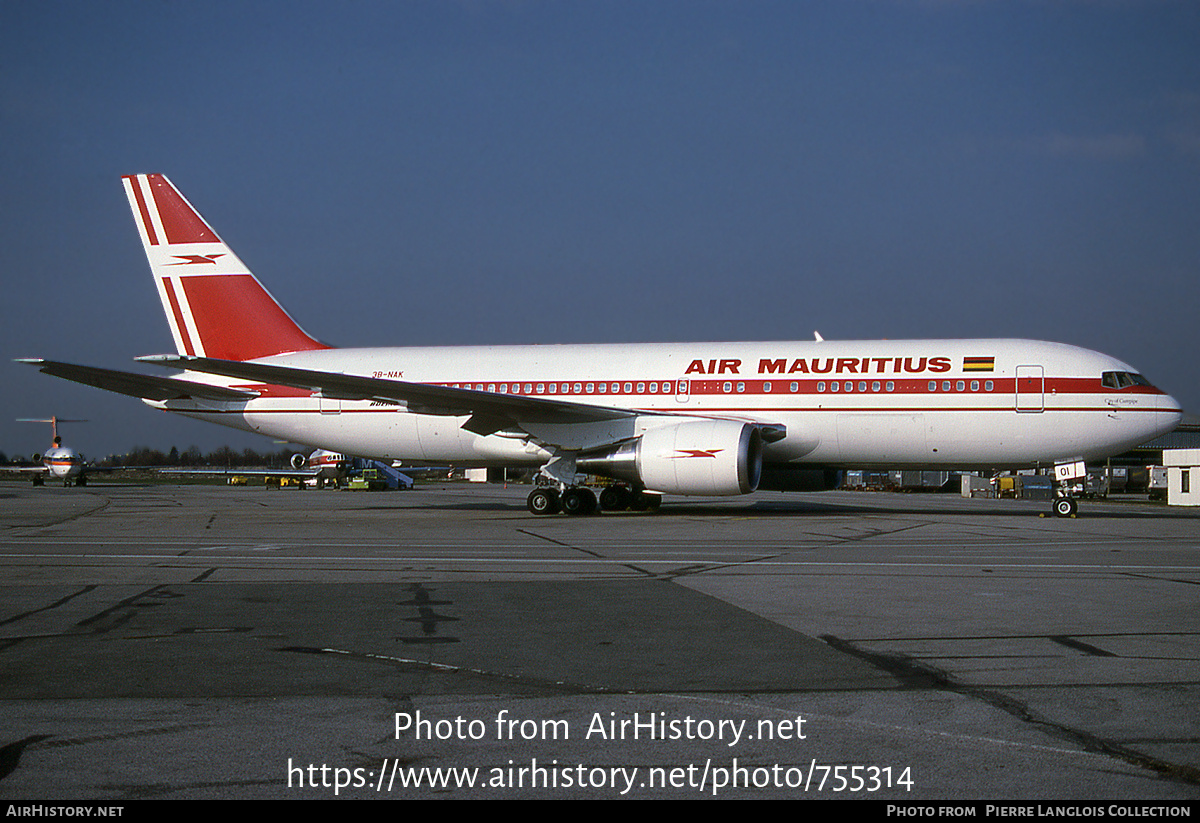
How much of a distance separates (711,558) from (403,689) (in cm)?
724

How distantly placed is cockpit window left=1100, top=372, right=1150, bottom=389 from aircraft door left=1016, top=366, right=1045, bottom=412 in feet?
3.99

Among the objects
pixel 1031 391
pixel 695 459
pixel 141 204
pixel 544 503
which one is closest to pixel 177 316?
pixel 141 204

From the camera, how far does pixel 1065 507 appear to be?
68.5ft

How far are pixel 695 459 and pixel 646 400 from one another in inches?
130

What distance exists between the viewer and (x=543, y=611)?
786cm

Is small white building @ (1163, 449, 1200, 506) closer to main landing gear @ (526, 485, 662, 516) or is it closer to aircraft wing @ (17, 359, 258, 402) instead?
main landing gear @ (526, 485, 662, 516)

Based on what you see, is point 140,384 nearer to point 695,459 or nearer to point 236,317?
point 236,317

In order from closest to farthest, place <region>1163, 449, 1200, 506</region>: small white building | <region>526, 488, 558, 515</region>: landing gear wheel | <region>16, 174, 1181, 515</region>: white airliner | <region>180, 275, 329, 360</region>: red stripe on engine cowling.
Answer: <region>16, 174, 1181, 515</region>: white airliner, <region>526, 488, 558, 515</region>: landing gear wheel, <region>180, 275, 329, 360</region>: red stripe on engine cowling, <region>1163, 449, 1200, 506</region>: small white building

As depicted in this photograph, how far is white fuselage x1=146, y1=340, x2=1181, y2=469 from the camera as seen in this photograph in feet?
65.2

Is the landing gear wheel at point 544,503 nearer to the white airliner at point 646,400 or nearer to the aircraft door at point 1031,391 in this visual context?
the white airliner at point 646,400

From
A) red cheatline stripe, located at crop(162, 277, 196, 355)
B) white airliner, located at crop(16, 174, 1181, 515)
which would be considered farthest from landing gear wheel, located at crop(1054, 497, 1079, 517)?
red cheatline stripe, located at crop(162, 277, 196, 355)
